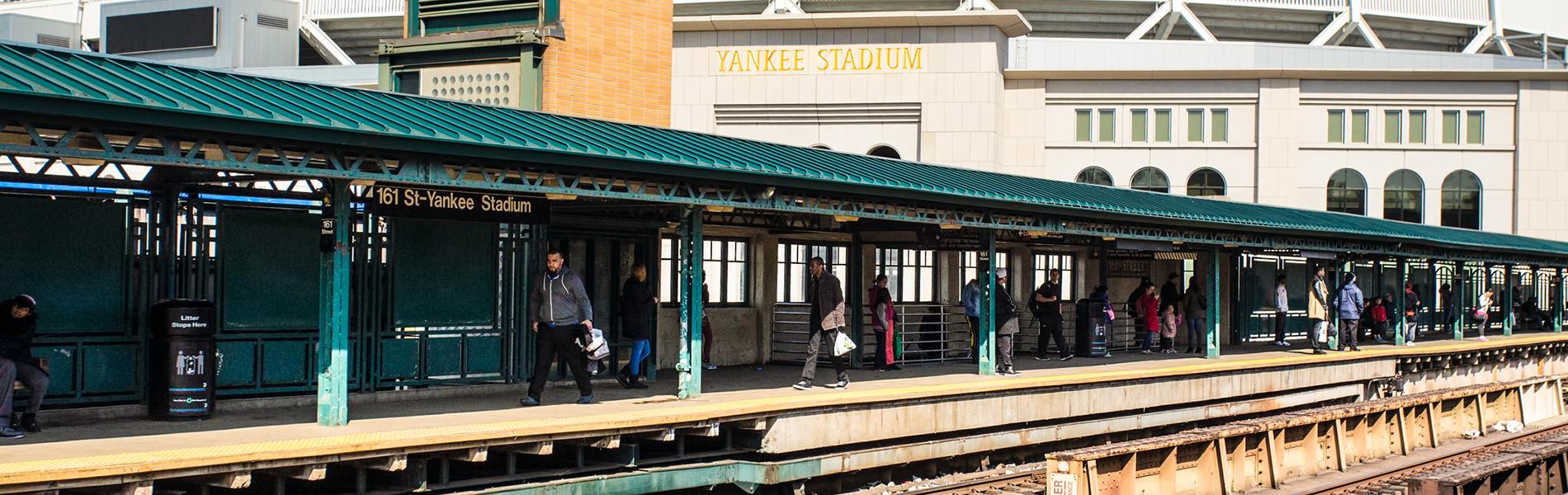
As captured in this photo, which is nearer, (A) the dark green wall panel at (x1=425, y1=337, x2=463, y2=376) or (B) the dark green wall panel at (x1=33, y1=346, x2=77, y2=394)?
(B) the dark green wall panel at (x1=33, y1=346, x2=77, y2=394)

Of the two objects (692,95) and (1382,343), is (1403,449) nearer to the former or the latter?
(1382,343)

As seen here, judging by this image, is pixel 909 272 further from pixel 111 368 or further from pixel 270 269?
pixel 111 368

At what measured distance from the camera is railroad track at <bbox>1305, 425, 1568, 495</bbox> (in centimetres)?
1740

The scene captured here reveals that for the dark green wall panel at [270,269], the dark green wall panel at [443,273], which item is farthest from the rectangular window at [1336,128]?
the dark green wall panel at [270,269]

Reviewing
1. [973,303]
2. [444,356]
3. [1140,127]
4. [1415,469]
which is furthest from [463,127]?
[1140,127]

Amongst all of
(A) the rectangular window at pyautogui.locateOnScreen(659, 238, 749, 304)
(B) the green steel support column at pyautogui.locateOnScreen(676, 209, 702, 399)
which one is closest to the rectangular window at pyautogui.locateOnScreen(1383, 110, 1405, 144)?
(A) the rectangular window at pyautogui.locateOnScreen(659, 238, 749, 304)

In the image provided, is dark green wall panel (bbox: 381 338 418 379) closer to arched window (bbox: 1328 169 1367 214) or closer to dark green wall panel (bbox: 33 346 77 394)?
dark green wall panel (bbox: 33 346 77 394)

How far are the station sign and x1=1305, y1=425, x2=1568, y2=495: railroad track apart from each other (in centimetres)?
924

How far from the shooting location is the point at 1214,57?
54938 millimetres

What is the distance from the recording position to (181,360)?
13273mm

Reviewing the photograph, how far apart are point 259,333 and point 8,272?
7.65ft

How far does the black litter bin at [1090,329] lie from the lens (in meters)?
27.2

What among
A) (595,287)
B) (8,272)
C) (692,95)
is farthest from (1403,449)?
(692,95)

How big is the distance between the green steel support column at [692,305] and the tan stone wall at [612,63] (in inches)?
328
